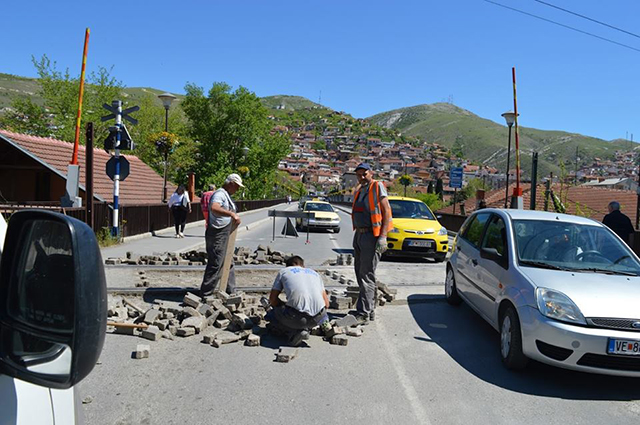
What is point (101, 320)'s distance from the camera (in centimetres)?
146

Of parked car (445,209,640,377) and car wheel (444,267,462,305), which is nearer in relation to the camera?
parked car (445,209,640,377)

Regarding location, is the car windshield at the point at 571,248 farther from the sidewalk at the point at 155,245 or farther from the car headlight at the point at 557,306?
the sidewalk at the point at 155,245

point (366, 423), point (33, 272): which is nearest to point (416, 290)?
point (366, 423)

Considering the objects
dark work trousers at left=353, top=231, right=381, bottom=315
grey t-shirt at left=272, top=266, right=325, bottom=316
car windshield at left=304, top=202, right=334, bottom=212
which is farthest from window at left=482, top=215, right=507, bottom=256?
car windshield at left=304, top=202, right=334, bottom=212

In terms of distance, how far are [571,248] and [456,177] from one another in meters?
22.1

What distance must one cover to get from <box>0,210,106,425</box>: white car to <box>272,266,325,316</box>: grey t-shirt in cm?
429

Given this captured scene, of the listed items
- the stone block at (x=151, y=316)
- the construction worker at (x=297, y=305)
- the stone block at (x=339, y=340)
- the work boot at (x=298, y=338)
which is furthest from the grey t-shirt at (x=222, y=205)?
the stone block at (x=339, y=340)

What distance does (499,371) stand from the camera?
212 inches

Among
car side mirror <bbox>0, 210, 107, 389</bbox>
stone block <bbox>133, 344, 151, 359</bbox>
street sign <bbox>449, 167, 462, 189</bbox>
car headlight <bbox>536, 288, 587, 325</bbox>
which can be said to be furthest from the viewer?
street sign <bbox>449, 167, 462, 189</bbox>

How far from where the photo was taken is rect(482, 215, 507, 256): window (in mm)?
6453

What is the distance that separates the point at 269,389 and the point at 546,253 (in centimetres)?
346

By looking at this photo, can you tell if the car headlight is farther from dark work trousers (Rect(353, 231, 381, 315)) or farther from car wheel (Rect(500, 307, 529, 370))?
dark work trousers (Rect(353, 231, 381, 315))

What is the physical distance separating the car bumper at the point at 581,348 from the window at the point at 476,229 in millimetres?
2537

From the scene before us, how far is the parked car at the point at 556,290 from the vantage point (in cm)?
472
